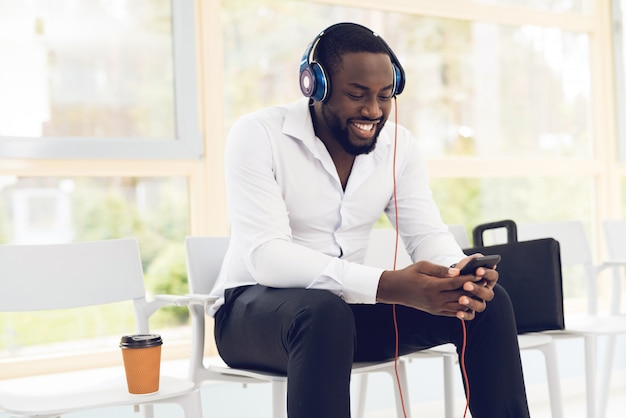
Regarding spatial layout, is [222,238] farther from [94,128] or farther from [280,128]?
[94,128]

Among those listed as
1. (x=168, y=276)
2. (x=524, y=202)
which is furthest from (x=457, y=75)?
(x=168, y=276)

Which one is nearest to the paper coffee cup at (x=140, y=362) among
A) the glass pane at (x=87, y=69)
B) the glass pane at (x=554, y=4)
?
the glass pane at (x=87, y=69)

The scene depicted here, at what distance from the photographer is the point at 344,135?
6.14 ft

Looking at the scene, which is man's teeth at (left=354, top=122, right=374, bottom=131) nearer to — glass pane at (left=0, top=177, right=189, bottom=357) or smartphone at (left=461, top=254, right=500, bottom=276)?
smartphone at (left=461, top=254, right=500, bottom=276)

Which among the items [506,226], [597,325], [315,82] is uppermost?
[315,82]

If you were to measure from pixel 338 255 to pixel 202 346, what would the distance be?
1.28ft

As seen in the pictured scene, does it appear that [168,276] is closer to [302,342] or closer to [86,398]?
[86,398]

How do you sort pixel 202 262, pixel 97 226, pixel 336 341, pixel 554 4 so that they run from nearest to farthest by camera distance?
pixel 336 341, pixel 202 262, pixel 97 226, pixel 554 4

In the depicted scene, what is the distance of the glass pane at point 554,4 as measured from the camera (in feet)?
12.3

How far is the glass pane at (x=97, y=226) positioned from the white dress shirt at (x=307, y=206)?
0.91 m

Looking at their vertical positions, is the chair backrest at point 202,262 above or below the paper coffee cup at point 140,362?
above

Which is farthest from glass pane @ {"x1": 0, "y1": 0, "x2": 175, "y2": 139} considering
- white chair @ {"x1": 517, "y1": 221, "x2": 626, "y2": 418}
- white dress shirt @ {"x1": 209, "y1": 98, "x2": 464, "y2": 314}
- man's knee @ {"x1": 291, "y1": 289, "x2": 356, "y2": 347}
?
man's knee @ {"x1": 291, "y1": 289, "x2": 356, "y2": 347}

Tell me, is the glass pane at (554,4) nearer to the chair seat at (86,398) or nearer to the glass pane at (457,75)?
the glass pane at (457,75)

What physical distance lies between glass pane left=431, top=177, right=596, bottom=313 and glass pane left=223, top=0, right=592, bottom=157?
14cm
